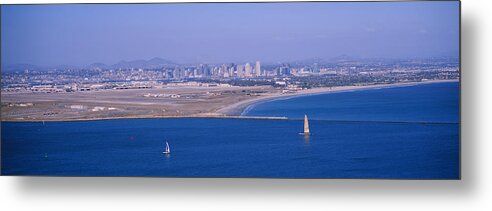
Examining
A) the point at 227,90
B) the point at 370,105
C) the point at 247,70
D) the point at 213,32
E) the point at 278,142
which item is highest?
the point at 213,32

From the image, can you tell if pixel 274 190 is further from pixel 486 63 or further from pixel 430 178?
pixel 486 63

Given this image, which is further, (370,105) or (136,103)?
(136,103)

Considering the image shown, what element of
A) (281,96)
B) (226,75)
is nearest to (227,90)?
(226,75)

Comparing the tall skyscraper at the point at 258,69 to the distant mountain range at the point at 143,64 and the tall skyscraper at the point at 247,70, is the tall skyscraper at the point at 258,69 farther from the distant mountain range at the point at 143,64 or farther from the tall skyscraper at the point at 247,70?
the distant mountain range at the point at 143,64

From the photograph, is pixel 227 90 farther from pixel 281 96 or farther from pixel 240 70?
pixel 281 96

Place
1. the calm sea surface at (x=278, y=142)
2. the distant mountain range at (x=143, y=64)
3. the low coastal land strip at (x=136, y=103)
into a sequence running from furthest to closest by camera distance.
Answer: the low coastal land strip at (x=136, y=103) → the distant mountain range at (x=143, y=64) → the calm sea surface at (x=278, y=142)

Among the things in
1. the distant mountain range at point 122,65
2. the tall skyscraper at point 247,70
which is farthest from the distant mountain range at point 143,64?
the tall skyscraper at point 247,70

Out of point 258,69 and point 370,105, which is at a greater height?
point 258,69
